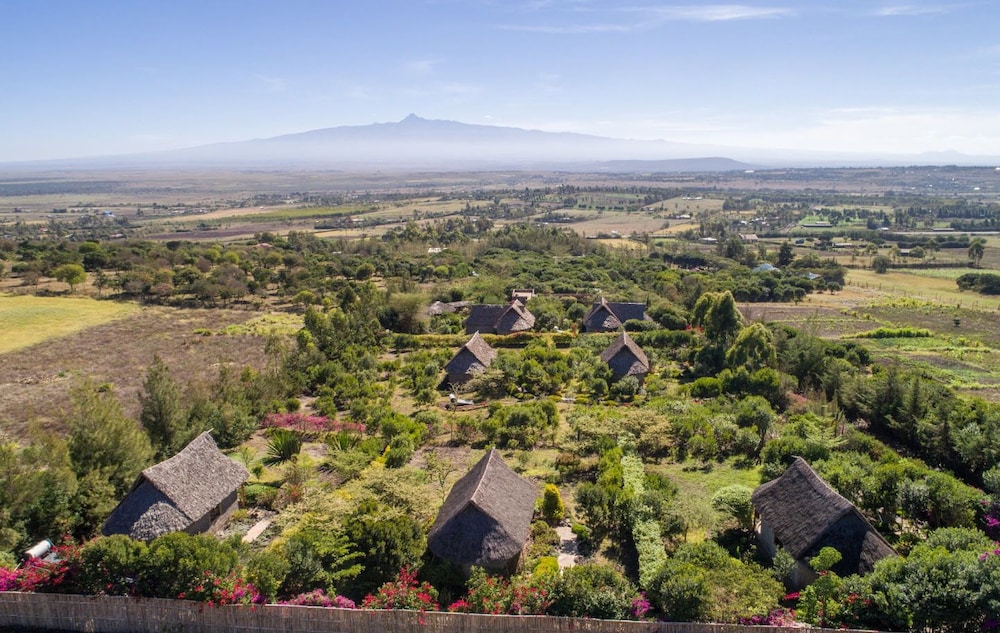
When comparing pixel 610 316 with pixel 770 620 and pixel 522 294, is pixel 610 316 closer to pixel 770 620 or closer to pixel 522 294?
pixel 522 294

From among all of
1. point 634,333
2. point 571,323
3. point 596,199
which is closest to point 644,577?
point 634,333

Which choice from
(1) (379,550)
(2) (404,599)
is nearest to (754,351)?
(1) (379,550)

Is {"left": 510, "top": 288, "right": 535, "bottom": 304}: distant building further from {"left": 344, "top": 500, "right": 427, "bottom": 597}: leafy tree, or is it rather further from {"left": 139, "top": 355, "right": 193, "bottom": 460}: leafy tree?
{"left": 344, "top": 500, "right": 427, "bottom": 597}: leafy tree

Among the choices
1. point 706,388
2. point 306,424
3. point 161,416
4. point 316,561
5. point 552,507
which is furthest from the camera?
point 706,388

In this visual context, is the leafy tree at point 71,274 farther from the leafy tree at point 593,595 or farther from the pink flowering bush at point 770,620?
the pink flowering bush at point 770,620

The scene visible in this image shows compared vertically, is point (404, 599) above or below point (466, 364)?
above
